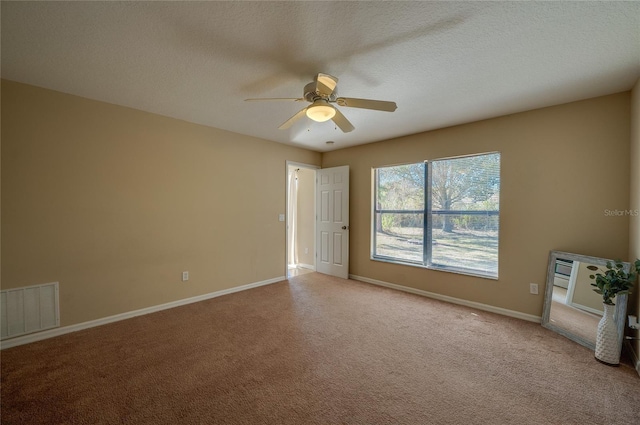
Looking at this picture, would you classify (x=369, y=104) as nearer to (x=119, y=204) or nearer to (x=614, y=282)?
(x=614, y=282)

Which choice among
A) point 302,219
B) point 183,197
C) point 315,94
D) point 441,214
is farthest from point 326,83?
point 302,219

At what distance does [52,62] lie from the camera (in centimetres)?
208

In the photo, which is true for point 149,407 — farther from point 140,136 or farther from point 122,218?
point 140,136

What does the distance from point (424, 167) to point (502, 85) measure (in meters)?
1.62

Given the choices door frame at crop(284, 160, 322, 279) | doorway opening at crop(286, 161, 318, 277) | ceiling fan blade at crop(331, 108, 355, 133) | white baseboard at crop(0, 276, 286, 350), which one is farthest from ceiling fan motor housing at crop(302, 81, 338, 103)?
doorway opening at crop(286, 161, 318, 277)

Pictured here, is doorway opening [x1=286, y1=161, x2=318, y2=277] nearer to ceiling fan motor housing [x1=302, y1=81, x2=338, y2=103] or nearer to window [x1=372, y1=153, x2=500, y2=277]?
window [x1=372, y1=153, x2=500, y2=277]

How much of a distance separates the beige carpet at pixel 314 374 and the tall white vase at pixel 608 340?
8 cm

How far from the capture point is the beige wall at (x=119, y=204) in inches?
96.1

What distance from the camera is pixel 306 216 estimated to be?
5848mm

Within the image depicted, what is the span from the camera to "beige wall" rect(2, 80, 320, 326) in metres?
2.44

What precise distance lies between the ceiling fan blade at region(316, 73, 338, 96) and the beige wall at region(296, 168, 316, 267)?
3.40 metres

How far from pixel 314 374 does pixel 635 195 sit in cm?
324

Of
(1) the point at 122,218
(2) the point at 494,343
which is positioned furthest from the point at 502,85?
(1) the point at 122,218

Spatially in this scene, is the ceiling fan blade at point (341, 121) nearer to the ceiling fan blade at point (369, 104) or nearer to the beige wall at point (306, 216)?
the ceiling fan blade at point (369, 104)
